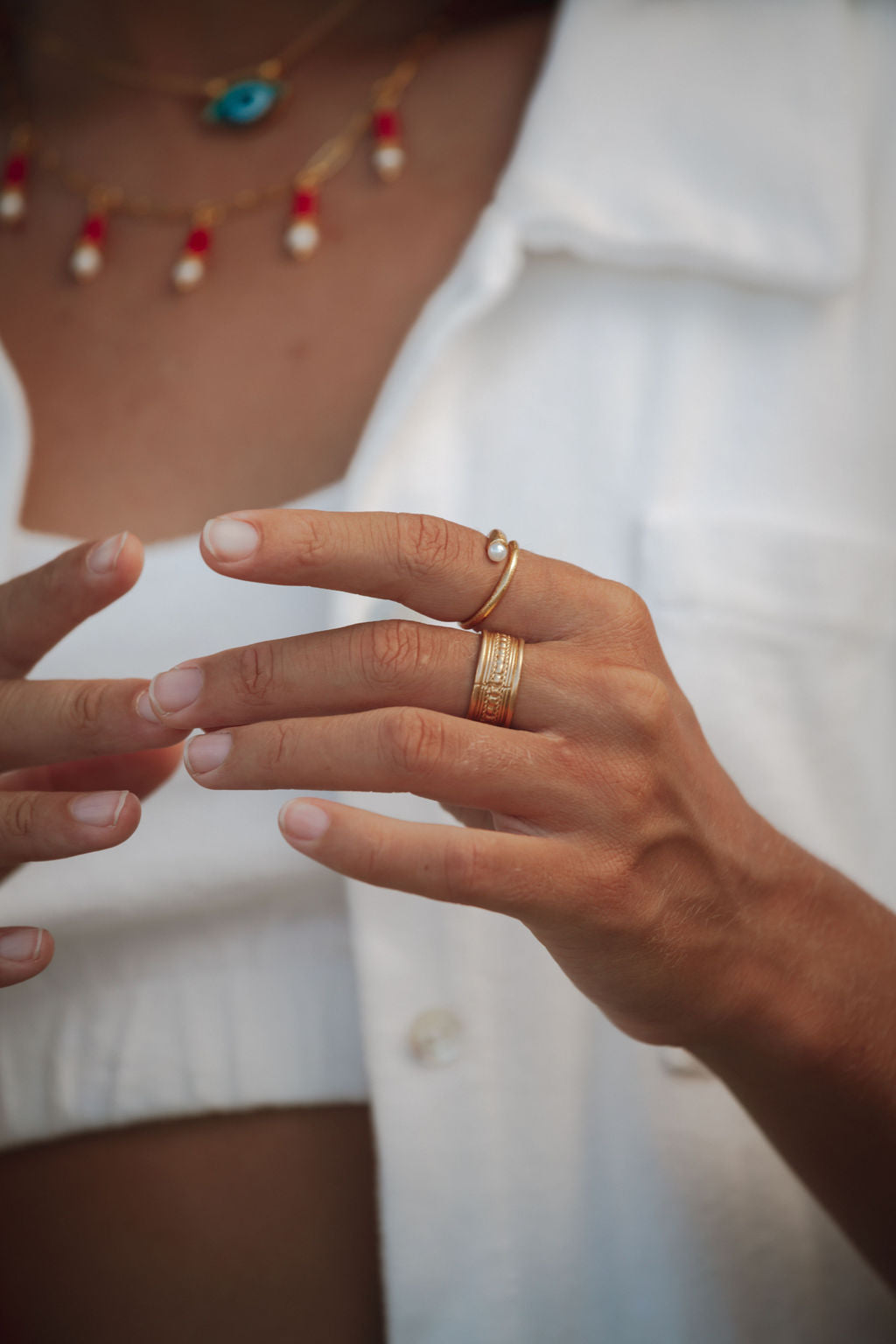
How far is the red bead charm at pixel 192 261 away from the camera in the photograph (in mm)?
849

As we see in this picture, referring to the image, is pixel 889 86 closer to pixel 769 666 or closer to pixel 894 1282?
pixel 769 666

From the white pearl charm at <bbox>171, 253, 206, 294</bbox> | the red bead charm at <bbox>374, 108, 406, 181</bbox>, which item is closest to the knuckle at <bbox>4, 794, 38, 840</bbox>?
the white pearl charm at <bbox>171, 253, 206, 294</bbox>

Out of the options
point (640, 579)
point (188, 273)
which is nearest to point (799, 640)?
point (640, 579)

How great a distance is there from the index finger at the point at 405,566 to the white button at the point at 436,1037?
310 millimetres

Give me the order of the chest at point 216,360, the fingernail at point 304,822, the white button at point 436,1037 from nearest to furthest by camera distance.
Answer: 1. the fingernail at point 304,822
2. the white button at point 436,1037
3. the chest at point 216,360

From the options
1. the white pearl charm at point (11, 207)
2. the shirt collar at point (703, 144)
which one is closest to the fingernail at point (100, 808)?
the shirt collar at point (703, 144)

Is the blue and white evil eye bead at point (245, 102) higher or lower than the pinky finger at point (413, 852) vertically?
higher

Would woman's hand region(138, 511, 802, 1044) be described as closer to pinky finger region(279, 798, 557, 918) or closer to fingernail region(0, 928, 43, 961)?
pinky finger region(279, 798, 557, 918)

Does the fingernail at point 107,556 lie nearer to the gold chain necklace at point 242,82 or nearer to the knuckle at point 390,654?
the knuckle at point 390,654

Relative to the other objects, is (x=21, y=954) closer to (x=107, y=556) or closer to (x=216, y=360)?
(x=107, y=556)

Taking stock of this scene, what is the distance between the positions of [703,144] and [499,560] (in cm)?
48

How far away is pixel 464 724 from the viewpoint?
441 mm

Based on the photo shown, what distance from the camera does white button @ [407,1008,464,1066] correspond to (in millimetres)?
641


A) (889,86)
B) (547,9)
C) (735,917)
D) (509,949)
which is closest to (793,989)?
(735,917)
